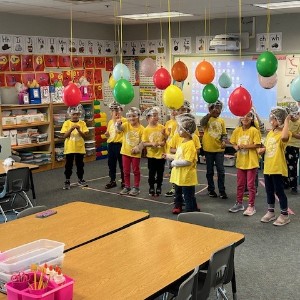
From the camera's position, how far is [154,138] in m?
6.89

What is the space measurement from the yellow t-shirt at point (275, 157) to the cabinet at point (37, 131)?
487 cm

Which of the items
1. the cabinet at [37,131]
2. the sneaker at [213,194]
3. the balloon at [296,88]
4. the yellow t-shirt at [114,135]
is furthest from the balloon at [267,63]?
the cabinet at [37,131]

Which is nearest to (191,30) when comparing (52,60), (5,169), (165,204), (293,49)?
(293,49)

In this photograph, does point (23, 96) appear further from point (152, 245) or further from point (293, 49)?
point (152, 245)

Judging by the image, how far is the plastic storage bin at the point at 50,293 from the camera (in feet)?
7.33

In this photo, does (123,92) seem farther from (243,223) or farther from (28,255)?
(28,255)

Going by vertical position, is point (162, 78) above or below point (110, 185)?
above

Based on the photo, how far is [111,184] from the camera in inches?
308

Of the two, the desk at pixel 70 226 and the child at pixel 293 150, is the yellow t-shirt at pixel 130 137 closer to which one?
the child at pixel 293 150

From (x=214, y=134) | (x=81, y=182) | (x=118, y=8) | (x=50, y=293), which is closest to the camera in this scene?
(x=50, y=293)

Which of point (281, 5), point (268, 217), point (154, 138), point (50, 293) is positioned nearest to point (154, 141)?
point (154, 138)

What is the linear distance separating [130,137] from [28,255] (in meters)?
4.50

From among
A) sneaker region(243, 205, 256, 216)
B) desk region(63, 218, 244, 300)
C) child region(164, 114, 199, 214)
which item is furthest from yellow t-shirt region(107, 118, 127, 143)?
desk region(63, 218, 244, 300)

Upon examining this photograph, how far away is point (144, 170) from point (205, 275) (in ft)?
19.8
